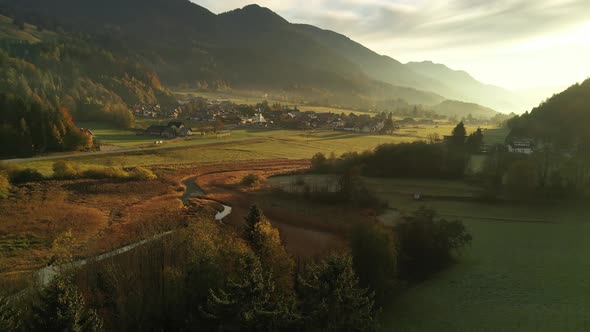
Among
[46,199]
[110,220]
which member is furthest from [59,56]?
[110,220]

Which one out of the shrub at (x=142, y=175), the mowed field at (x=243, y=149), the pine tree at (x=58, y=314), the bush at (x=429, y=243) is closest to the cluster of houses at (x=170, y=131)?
the mowed field at (x=243, y=149)

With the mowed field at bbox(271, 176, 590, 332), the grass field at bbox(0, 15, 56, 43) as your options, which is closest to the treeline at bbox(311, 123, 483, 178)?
the mowed field at bbox(271, 176, 590, 332)

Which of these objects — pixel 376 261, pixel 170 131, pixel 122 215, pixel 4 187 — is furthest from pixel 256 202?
pixel 170 131

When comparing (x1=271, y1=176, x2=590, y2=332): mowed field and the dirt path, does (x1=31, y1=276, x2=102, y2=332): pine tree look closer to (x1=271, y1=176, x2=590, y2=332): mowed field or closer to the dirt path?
(x1=271, y1=176, x2=590, y2=332): mowed field

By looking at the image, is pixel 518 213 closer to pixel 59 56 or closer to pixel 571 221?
pixel 571 221

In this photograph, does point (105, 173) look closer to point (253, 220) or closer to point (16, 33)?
point (253, 220)

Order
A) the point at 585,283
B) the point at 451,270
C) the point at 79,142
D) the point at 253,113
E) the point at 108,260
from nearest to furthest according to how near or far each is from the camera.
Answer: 1. the point at 108,260
2. the point at 585,283
3. the point at 451,270
4. the point at 79,142
5. the point at 253,113
